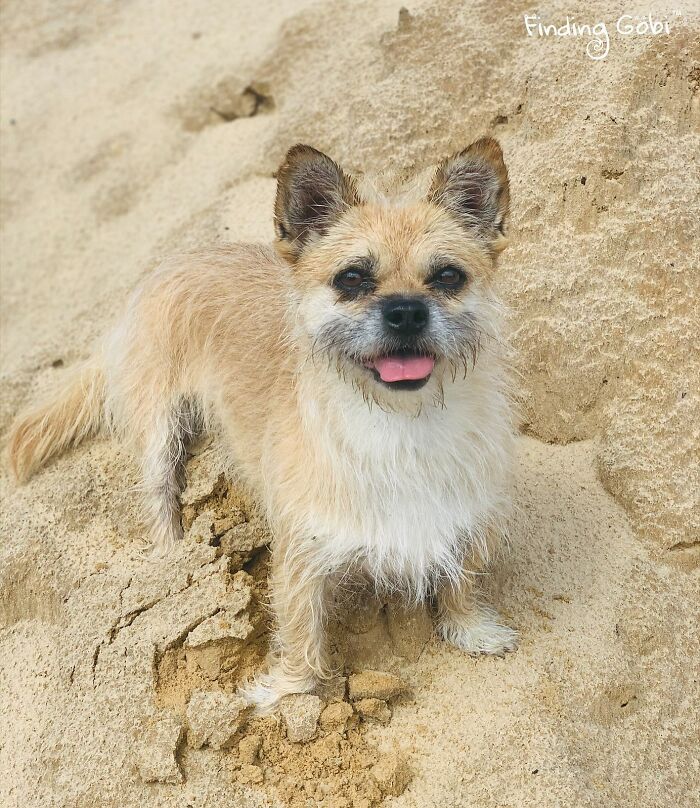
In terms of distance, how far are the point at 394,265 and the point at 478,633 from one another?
163 cm

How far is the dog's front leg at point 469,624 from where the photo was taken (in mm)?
3645

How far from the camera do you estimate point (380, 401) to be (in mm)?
3164

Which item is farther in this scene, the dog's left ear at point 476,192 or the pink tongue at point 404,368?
the dog's left ear at point 476,192

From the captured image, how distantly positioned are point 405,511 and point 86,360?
8.27 ft

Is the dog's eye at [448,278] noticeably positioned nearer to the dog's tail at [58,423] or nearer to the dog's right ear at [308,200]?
the dog's right ear at [308,200]

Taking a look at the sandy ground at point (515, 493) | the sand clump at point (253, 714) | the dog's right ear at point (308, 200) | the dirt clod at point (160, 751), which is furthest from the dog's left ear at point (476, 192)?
the dirt clod at point (160, 751)

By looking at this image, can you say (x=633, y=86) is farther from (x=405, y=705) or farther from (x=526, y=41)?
(x=405, y=705)

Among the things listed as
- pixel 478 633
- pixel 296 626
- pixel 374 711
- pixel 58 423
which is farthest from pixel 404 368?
pixel 58 423

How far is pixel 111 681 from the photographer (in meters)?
3.62

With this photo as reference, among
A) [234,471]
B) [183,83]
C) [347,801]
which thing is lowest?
[347,801]

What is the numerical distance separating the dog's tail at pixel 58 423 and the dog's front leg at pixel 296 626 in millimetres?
1638

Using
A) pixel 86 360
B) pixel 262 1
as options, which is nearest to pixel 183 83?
pixel 262 1

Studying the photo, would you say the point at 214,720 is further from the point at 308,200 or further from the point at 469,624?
the point at 308,200

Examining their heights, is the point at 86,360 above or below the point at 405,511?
below
